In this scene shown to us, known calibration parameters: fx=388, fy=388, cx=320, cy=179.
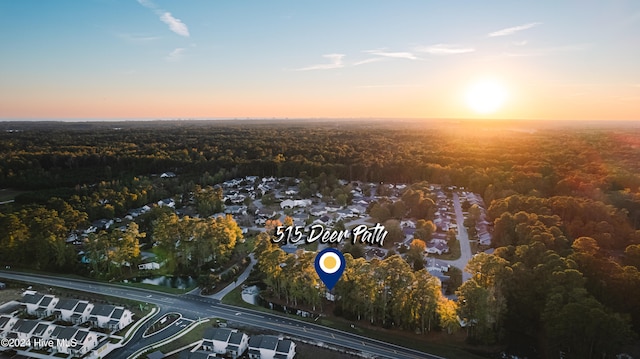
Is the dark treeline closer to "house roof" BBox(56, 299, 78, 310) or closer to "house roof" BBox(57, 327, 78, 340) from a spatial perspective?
"house roof" BBox(56, 299, 78, 310)

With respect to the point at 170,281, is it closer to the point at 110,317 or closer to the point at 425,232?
the point at 110,317

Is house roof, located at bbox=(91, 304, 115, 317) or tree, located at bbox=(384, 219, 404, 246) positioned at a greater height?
house roof, located at bbox=(91, 304, 115, 317)

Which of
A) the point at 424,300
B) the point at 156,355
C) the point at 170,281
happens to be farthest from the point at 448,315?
the point at 170,281

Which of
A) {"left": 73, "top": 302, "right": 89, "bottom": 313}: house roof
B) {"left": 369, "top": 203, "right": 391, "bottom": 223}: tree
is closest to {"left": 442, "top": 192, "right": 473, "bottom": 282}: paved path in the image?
{"left": 369, "top": 203, "right": 391, "bottom": 223}: tree

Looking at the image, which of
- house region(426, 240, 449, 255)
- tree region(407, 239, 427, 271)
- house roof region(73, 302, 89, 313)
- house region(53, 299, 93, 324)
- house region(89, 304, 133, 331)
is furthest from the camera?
house region(426, 240, 449, 255)

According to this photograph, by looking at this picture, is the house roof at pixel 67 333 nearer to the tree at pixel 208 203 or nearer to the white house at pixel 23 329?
the white house at pixel 23 329

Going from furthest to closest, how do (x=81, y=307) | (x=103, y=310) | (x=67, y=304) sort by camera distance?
(x=67, y=304) < (x=81, y=307) < (x=103, y=310)

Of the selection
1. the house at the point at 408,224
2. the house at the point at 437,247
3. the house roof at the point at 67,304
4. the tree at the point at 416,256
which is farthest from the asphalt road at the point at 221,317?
the house at the point at 408,224
